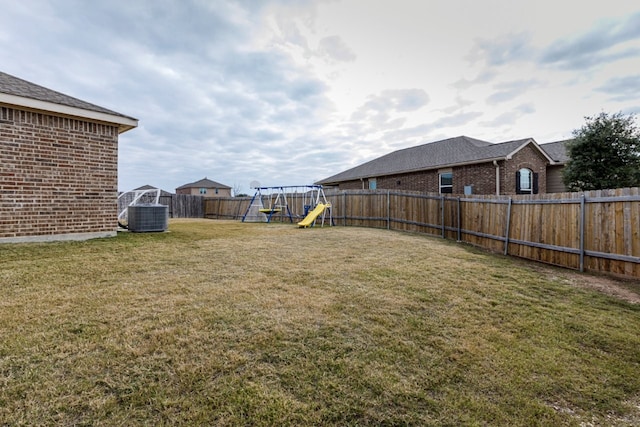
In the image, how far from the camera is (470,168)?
15.1m

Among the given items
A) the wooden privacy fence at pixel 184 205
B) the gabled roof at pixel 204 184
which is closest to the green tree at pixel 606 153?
the wooden privacy fence at pixel 184 205

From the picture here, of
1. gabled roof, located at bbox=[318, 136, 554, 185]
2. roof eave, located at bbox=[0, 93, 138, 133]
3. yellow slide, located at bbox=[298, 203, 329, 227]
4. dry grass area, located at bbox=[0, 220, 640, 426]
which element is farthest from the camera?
gabled roof, located at bbox=[318, 136, 554, 185]

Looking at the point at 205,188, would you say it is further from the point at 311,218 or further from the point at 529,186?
the point at 529,186

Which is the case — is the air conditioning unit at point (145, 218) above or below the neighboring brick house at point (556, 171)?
below

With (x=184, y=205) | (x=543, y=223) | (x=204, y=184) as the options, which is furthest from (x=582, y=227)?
(x=204, y=184)

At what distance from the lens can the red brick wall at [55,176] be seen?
5566 millimetres

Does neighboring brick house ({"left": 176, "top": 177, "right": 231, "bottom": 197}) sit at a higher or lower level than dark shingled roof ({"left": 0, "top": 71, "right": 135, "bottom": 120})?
higher

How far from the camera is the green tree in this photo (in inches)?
520

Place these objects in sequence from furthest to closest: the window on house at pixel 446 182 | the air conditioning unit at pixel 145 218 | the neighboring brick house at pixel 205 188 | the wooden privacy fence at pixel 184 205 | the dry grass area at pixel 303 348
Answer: the neighboring brick house at pixel 205 188
the wooden privacy fence at pixel 184 205
the window on house at pixel 446 182
the air conditioning unit at pixel 145 218
the dry grass area at pixel 303 348

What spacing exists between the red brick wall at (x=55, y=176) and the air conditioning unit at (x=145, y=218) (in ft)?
2.39

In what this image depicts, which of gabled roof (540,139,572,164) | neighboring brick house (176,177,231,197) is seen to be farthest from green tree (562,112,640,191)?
neighboring brick house (176,177,231,197)

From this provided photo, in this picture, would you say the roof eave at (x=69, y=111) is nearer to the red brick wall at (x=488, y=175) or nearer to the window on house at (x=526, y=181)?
the red brick wall at (x=488, y=175)

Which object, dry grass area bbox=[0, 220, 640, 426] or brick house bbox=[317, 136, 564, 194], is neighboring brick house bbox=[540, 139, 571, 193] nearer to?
brick house bbox=[317, 136, 564, 194]

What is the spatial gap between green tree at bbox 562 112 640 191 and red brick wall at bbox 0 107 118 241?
18.8 meters
